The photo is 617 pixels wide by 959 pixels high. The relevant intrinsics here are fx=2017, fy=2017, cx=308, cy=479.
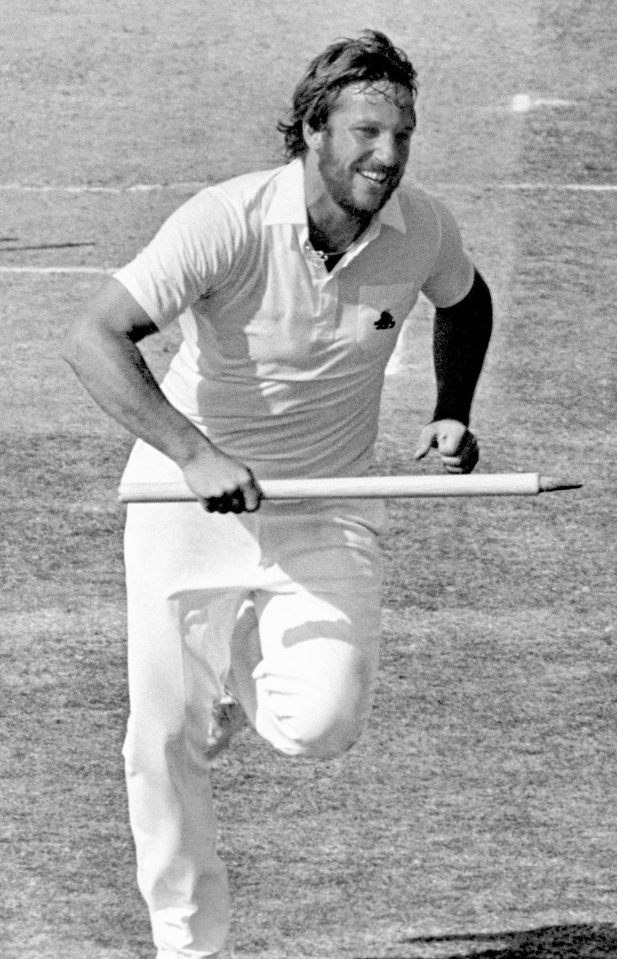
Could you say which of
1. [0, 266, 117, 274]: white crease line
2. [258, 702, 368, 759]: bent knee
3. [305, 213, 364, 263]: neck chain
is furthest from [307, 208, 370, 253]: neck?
Answer: [0, 266, 117, 274]: white crease line

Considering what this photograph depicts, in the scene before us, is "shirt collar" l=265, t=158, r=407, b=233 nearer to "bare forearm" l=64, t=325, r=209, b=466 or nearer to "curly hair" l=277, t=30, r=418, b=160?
"curly hair" l=277, t=30, r=418, b=160

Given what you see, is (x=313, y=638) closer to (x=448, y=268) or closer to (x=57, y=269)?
(x=448, y=268)

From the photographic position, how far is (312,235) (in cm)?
522

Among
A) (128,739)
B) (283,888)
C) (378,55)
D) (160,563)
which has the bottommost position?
(283,888)

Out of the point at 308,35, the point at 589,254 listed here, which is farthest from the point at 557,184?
the point at 308,35

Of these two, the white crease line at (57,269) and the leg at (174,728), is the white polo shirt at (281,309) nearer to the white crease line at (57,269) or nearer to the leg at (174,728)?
the leg at (174,728)

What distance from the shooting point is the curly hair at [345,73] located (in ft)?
16.9

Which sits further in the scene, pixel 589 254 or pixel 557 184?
pixel 557 184

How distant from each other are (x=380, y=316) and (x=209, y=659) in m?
1.02

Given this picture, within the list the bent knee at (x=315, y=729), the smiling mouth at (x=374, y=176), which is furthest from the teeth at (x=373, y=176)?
the bent knee at (x=315, y=729)

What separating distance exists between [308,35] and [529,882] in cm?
1217

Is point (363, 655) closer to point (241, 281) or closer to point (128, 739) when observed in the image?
point (128, 739)

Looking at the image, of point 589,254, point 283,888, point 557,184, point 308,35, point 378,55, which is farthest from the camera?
point 308,35

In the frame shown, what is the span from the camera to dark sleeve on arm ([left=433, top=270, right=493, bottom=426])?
5.76 m
